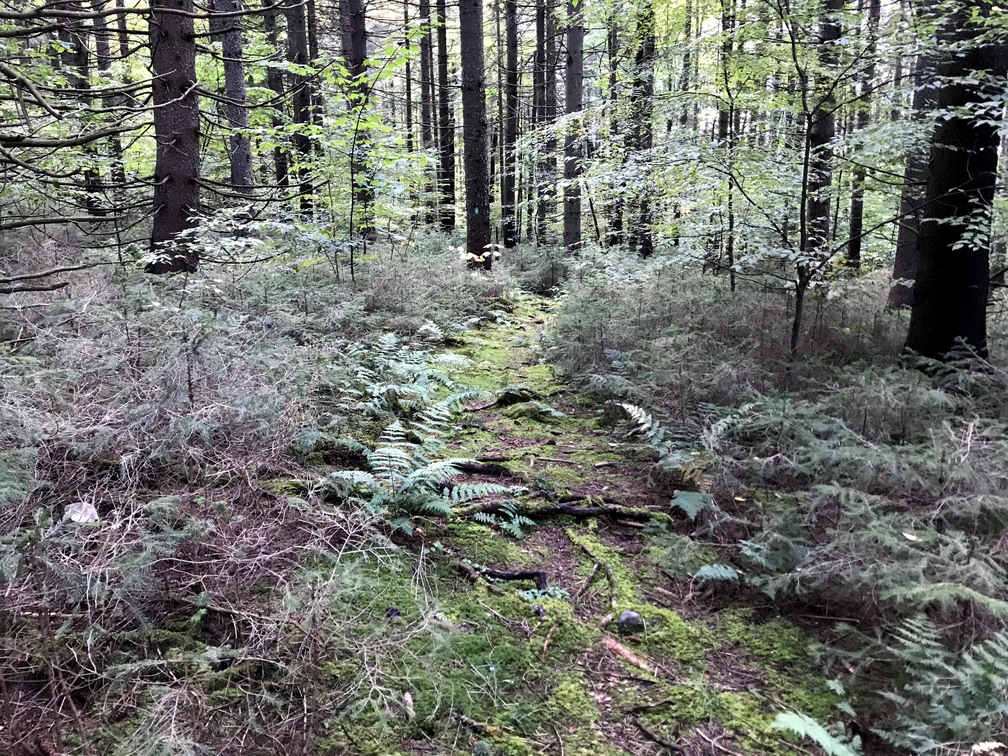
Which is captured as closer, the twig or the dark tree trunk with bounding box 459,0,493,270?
the twig

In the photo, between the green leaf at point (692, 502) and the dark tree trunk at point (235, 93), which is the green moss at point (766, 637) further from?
the dark tree trunk at point (235, 93)

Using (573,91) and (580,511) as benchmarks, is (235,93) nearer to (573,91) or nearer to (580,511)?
(573,91)

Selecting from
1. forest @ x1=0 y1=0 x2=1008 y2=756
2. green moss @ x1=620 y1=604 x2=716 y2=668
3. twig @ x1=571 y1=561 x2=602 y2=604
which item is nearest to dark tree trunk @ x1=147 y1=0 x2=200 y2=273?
forest @ x1=0 y1=0 x2=1008 y2=756

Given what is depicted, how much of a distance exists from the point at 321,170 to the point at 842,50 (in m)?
6.82

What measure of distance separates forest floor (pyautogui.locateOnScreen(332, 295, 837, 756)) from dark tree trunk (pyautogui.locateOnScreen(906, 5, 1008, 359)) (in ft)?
11.2

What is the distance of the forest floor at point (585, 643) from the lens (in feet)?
7.29

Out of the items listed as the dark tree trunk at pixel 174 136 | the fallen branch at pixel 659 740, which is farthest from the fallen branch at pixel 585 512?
the dark tree trunk at pixel 174 136

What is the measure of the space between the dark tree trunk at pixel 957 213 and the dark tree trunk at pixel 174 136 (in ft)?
22.7

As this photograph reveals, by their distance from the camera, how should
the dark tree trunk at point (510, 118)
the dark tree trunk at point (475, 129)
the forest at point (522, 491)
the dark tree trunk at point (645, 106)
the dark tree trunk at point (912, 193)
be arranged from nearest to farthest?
the forest at point (522, 491), the dark tree trunk at point (912, 193), the dark tree trunk at point (645, 106), the dark tree trunk at point (475, 129), the dark tree trunk at point (510, 118)

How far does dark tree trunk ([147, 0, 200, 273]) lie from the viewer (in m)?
5.61

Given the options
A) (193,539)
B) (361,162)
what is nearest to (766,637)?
(193,539)

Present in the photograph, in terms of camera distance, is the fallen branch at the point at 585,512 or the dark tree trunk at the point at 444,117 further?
the dark tree trunk at the point at 444,117

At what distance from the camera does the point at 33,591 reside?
7.02 feet

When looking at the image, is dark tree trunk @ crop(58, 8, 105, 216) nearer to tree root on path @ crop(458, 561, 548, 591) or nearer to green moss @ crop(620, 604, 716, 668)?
tree root on path @ crop(458, 561, 548, 591)
